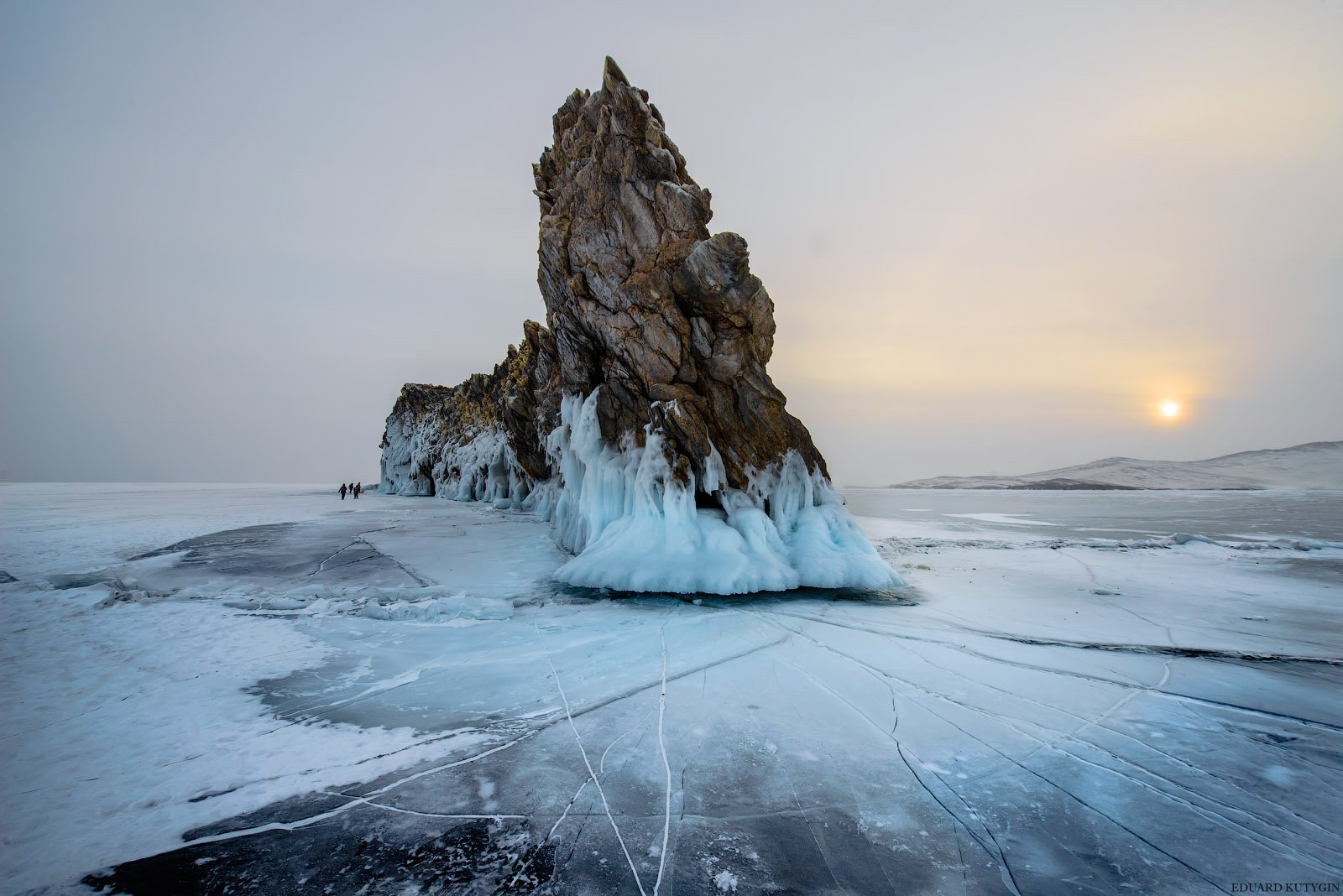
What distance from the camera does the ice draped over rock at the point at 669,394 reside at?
10.7 meters

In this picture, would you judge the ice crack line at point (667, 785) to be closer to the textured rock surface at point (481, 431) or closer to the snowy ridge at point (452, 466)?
the textured rock surface at point (481, 431)

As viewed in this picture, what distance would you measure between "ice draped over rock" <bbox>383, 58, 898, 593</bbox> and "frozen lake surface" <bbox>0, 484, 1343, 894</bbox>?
5.33 feet

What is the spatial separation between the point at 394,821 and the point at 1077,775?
4.77 m

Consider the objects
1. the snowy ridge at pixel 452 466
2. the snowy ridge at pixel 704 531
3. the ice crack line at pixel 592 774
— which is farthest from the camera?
the snowy ridge at pixel 452 466

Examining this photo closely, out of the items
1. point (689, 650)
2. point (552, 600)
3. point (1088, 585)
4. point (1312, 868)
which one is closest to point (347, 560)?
point (552, 600)

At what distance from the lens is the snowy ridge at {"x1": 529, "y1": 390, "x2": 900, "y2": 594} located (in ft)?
33.6

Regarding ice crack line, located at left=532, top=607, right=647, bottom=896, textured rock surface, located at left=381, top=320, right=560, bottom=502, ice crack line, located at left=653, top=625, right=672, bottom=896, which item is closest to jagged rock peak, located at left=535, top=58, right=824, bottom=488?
textured rock surface, located at left=381, top=320, right=560, bottom=502

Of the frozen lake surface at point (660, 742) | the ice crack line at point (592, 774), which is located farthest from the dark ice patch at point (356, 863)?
the ice crack line at point (592, 774)

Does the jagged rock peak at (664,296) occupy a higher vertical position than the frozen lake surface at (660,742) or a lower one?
higher

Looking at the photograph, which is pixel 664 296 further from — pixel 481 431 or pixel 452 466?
pixel 452 466

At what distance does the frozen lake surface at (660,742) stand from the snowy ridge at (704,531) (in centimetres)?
101

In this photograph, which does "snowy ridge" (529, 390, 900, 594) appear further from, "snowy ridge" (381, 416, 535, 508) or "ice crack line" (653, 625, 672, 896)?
"snowy ridge" (381, 416, 535, 508)

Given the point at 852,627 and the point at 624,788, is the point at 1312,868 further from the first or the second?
the point at 852,627

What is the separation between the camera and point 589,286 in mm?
12766
